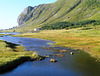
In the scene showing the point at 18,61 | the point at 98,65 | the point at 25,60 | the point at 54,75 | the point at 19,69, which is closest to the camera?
the point at 54,75

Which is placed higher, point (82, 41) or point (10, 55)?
point (10, 55)

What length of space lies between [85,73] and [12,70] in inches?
828

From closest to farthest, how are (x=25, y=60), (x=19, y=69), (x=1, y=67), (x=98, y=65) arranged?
(x=1, y=67) → (x=19, y=69) → (x=98, y=65) → (x=25, y=60)

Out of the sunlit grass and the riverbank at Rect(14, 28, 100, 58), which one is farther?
the riverbank at Rect(14, 28, 100, 58)

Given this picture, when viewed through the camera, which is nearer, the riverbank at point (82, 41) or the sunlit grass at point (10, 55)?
the sunlit grass at point (10, 55)

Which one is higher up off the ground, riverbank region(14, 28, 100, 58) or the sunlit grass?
the sunlit grass

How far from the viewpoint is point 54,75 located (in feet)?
104

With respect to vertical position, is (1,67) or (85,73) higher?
(1,67)

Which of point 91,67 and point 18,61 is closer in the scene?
point 91,67

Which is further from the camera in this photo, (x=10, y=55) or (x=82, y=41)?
(x=82, y=41)

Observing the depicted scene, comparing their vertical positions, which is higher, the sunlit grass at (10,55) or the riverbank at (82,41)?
the sunlit grass at (10,55)

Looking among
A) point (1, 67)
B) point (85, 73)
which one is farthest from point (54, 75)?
point (1, 67)

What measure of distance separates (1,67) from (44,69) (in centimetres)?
1230

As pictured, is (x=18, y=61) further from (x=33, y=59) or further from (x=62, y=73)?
(x=62, y=73)
